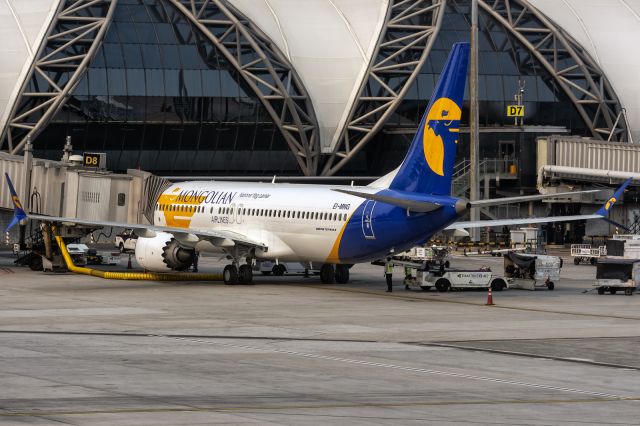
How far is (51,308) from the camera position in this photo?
44938mm

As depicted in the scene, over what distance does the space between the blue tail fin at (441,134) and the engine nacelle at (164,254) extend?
12599 millimetres

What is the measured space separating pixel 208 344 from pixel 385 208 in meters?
17.2

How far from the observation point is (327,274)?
58.8 meters

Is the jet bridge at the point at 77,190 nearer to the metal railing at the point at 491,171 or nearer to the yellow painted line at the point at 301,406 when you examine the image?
the metal railing at the point at 491,171

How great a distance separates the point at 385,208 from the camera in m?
50.8

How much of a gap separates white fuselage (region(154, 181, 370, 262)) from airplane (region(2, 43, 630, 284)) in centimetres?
5

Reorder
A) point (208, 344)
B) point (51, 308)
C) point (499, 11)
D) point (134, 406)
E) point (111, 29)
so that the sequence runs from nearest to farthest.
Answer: point (134, 406) → point (208, 344) → point (51, 308) → point (111, 29) → point (499, 11)

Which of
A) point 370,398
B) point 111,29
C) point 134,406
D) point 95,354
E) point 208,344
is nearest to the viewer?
point 134,406

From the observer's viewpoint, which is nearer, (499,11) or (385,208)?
(385,208)

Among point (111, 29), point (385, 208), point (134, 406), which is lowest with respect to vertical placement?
point (134, 406)

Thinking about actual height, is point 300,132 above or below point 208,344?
above

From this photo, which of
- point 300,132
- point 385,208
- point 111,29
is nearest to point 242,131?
point 300,132

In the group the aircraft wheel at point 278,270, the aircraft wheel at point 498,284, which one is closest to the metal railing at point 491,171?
the aircraft wheel at point 278,270

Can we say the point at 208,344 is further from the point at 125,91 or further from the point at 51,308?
the point at 125,91
